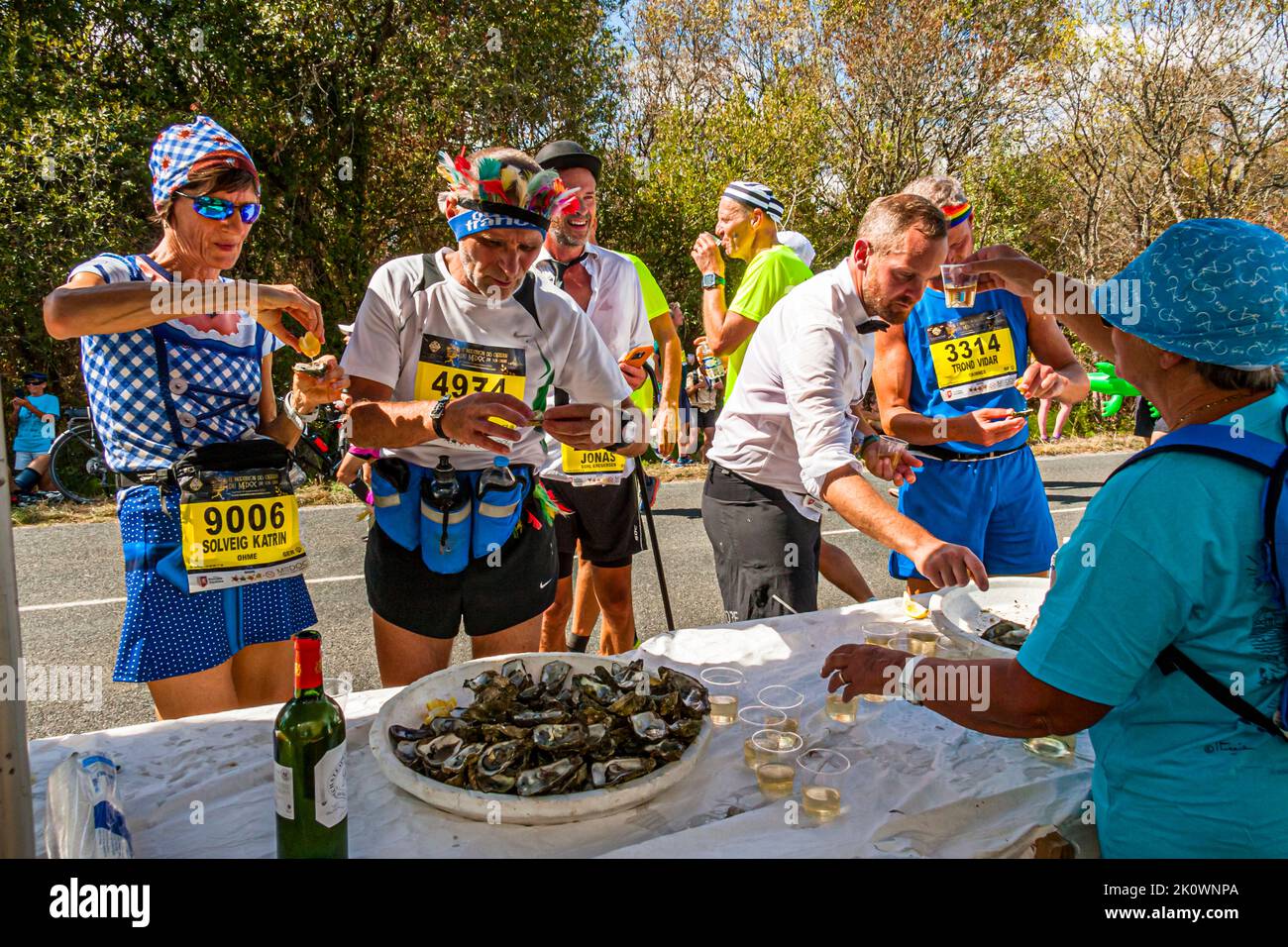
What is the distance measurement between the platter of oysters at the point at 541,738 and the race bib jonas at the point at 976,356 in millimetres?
2244

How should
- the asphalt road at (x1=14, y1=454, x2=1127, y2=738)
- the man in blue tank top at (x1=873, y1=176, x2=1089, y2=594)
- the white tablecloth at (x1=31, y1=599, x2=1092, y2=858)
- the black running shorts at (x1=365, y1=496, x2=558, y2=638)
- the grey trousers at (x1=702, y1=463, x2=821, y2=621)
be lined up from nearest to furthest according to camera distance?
the white tablecloth at (x1=31, y1=599, x2=1092, y2=858) → the black running shorts at (x1=365, y1=496, x2=558, y2=638) → the grey trousers at (x1=702, y1=463, x2=821, y2=621) → the man in blue tank top at (x1=873, y1=176, x2=1089, y2=594) → the asphalt road at (x1=14, y1=454, x2=1127, y2=738)

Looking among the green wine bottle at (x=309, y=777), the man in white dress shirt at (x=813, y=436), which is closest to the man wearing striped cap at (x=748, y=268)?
the man in white dress shirt at (x=813, y=436)

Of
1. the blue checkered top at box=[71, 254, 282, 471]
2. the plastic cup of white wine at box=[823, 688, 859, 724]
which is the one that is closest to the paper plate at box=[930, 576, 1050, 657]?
the plastic cup of white wine at box=[823, 688, 859, 724]

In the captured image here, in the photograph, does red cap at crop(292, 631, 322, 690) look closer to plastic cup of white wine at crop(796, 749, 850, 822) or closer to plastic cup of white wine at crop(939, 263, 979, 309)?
plastic cup of white wine at crop(796, 749, 850, 822)

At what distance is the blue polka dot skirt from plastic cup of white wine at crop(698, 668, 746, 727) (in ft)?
Result: 4.44

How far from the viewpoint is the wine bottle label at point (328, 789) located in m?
1.45

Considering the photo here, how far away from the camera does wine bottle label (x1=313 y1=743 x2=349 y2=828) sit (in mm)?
1445

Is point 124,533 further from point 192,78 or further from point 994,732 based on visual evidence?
point 192,78

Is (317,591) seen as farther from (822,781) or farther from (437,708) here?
(822,781)

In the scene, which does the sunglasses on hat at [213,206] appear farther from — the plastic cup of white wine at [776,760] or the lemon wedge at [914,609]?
the lemon wedge at [914,609]

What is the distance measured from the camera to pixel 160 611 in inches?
94.2

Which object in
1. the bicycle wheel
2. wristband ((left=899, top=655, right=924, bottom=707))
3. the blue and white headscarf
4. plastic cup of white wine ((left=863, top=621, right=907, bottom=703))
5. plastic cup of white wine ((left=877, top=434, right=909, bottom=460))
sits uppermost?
the blue and white headscarf
